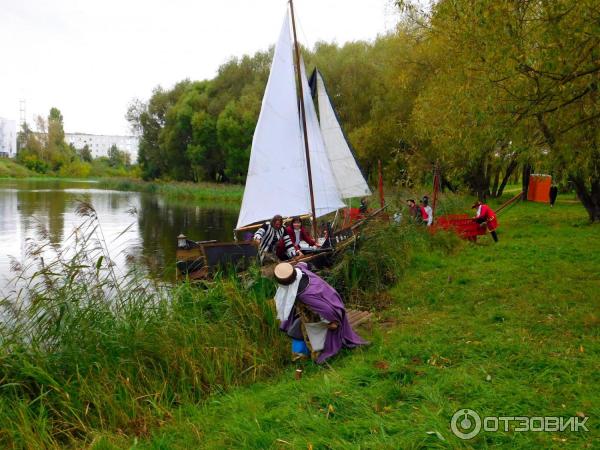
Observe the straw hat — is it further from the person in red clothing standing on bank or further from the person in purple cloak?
the person in red clothing standing on bank

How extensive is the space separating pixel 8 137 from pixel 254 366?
456 ft

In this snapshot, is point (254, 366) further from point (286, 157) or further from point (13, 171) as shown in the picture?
point (13, 171)

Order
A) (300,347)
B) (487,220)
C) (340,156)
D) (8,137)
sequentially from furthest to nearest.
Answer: (8,137) < (340,156) < (487,220) < (300,347)

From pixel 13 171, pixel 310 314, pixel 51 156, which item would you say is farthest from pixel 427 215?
pixel 51 156

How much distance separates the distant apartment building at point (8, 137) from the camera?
116 meters

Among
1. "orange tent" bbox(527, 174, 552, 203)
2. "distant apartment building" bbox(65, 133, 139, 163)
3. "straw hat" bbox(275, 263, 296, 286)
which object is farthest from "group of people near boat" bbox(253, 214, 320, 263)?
"distant apartment building" bbox(65, 133, 139, 163)

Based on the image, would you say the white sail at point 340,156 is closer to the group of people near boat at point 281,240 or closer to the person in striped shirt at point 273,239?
the group of people near boat at point 281,240

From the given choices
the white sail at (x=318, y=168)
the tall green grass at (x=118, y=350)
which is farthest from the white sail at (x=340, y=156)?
the tall green grass at (x=118, y=350)

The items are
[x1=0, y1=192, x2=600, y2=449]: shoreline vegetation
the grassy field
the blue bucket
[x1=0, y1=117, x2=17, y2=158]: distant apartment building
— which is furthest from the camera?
[x1=0, y1=117, x2=17, y2=158]: distant apartment building

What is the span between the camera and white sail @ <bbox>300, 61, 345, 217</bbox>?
12.0 metres

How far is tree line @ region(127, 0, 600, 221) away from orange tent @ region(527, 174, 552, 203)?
1322mm

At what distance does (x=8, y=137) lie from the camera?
12250 centimetres

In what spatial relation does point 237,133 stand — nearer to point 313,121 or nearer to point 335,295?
point 313,121

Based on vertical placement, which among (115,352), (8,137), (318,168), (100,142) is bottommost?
(115,352)
